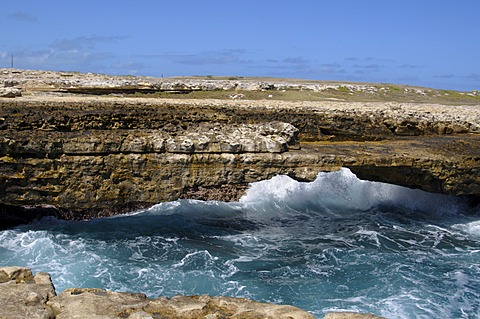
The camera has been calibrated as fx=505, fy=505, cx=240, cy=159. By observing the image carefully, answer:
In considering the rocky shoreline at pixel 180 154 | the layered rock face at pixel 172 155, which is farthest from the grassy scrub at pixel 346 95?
the layered rock face at pixel 172 155

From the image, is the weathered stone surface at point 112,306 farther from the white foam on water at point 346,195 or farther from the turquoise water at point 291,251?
the white foam on water at point 346,195

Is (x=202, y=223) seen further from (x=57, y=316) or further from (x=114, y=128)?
(x=57, y=316)

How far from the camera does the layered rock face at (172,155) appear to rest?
13.3 metres

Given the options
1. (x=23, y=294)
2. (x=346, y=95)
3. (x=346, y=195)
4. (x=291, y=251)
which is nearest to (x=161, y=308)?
(x=23, y=294)

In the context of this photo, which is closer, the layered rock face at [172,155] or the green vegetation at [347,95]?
the layered rock face at [172,155]

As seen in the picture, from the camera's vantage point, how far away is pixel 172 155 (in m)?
13.9

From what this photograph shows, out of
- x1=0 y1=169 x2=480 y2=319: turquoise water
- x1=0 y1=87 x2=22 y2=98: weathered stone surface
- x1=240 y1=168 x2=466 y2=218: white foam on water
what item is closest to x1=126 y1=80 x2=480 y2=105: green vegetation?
x1=0 y1=87 x2=22 y2=98: weathered stone surface

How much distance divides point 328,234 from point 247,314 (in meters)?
10.7

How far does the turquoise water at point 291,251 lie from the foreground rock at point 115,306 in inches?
180

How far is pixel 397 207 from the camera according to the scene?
2020cm

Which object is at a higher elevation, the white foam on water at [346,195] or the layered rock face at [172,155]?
the layered rock face at [172,155]

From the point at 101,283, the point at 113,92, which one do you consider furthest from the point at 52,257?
the point at 113,92

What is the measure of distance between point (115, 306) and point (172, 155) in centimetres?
757

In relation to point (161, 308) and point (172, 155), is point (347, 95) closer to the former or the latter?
point (172, 155)
